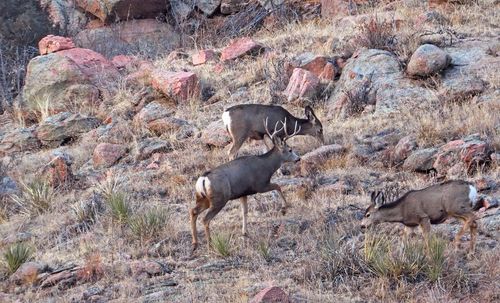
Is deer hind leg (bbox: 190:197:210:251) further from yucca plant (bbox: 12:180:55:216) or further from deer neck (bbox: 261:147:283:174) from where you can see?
yucca plant (bbox: 12:180:55:216)

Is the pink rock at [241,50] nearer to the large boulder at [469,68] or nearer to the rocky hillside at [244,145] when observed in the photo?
the rocky hillside at [244,145]

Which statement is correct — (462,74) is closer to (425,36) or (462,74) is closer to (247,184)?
(425,36)

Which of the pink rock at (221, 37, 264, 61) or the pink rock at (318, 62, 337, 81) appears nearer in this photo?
the pink rock at (318, 62, 337, 81)

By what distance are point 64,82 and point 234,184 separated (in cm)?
930

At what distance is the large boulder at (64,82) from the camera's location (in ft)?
62.1

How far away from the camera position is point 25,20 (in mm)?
23922

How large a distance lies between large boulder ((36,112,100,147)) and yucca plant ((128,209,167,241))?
6701 millimetres

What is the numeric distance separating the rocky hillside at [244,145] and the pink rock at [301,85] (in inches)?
1.6

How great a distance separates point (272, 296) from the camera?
8133mm

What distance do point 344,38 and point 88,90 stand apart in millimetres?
5195

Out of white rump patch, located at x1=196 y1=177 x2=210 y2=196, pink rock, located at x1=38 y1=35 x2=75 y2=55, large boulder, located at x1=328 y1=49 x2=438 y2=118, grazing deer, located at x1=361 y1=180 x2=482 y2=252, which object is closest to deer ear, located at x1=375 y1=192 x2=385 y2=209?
grazing deer, located at x1=361 y1=180 x2=482 y2=252

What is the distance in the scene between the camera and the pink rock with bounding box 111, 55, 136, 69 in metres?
20.6

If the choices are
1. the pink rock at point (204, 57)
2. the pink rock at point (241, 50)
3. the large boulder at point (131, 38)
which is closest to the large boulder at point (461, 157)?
the pink rock at point (241, 50)

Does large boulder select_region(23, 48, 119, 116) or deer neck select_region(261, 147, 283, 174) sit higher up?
deer neck select_region(261, 147, 283, 174)
